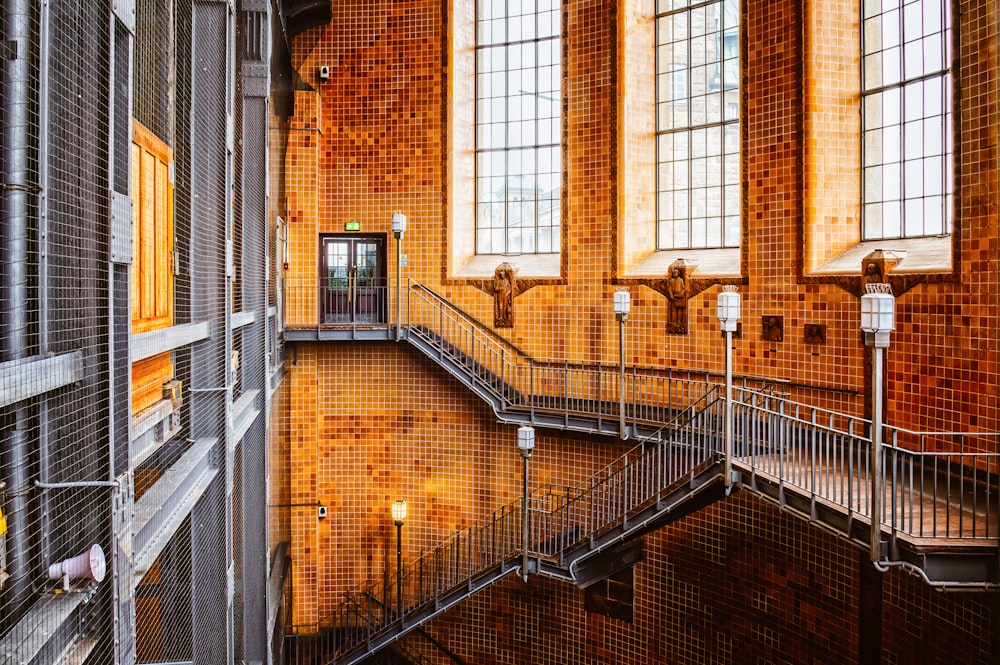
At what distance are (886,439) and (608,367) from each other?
4.81m

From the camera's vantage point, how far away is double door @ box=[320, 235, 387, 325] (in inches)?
627

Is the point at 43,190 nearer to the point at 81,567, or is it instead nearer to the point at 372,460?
the point at 81,567

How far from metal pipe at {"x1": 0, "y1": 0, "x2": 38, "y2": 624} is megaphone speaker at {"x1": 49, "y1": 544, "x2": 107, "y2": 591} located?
0.34ft

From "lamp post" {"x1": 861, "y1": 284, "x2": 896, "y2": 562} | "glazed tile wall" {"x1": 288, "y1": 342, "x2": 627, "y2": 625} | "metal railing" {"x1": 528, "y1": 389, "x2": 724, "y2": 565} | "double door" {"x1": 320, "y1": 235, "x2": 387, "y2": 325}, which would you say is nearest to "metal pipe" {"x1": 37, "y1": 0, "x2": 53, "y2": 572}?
"lamp post" {"x1": 861, "y1": 284, "x2": 896, "y2": 562}

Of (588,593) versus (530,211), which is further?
(530,211)

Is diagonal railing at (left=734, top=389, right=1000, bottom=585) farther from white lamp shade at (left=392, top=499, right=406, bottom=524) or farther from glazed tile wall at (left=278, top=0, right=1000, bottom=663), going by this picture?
white lamp shade at (left=392, top=499, right=406, bottom=524)

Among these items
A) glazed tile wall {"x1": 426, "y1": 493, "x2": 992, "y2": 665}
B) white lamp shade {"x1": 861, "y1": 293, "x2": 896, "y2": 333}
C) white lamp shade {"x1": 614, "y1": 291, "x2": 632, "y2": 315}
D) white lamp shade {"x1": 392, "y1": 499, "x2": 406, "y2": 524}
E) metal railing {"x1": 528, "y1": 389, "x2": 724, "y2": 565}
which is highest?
white lamp shade {"x1": 614, "y1": 291, "x2": 632, "y2": 315}

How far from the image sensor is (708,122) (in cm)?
1387

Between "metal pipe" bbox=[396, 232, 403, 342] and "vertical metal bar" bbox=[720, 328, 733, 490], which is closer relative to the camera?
"vertical metal bar" bbox=[720, 328, 733, 490]

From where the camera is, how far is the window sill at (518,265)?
49.8ft

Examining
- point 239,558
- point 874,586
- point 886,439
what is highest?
point 886,439

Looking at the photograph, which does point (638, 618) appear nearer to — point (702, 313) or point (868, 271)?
point (702, 313)

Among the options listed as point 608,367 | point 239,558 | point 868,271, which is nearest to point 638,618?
point 608,367

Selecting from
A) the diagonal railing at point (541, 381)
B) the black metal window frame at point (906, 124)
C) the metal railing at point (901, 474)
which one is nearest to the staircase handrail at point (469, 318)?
the diagonal railing at point (541, 381)
